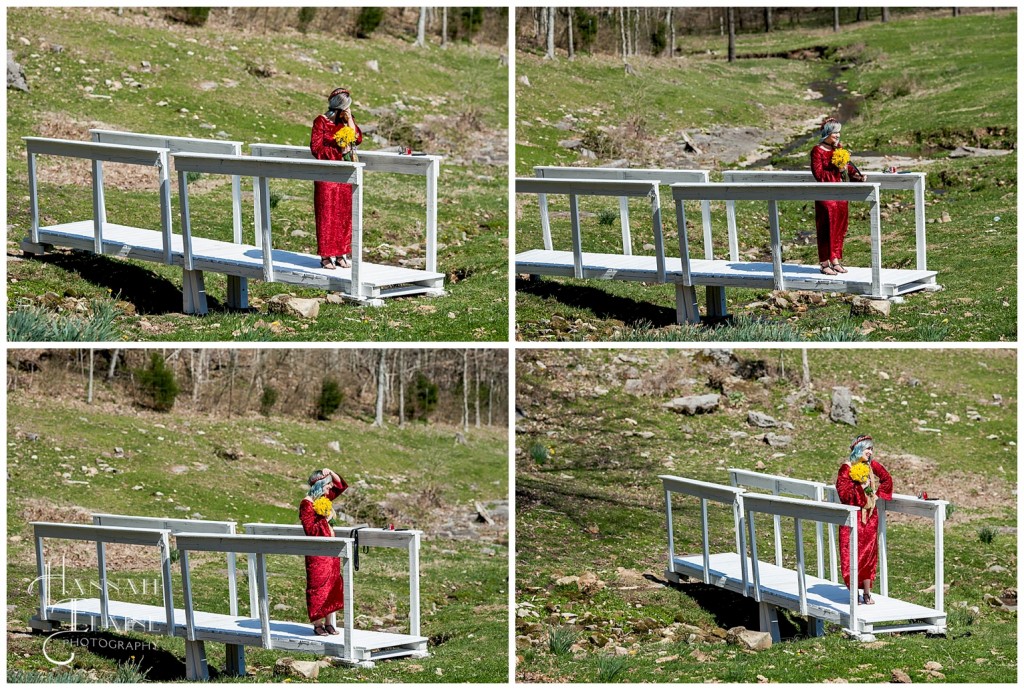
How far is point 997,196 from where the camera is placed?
2231 cm

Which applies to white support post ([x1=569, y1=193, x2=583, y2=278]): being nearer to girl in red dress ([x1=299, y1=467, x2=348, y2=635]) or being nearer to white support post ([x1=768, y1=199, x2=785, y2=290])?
white support post ([x1=768, y1=199, x2=785, y2=290])

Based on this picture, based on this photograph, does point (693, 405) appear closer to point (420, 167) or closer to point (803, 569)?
point (803, 569)

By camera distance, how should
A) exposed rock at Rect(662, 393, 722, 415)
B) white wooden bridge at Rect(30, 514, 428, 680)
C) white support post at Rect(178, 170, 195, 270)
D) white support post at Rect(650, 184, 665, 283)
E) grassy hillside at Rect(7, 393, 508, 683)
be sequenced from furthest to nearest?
exposed rock at Rect(662, 393, 722, 415) → grassy hillside at Rect(7, 393, 508, 683) → white support post at Rect(178, 170, 195, 270) → white support post at Rect(650, 184, 665, 283) → white wooden bridge at Rect(30, 514, 428, 680)

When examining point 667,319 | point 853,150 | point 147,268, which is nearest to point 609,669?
point 667,319

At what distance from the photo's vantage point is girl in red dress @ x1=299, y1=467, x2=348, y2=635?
42.3 feet

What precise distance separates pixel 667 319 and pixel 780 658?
4.01 meters

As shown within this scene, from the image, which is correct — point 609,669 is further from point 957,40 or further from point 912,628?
point 957,40

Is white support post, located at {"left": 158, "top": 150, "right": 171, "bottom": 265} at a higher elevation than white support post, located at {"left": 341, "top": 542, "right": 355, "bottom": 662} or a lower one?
higher

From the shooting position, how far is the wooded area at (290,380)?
22422mm

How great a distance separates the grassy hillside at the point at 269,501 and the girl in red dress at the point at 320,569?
3.35 feet

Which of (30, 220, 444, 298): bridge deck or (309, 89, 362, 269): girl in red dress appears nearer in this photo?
(30, 220, 444, 298): bridge deck

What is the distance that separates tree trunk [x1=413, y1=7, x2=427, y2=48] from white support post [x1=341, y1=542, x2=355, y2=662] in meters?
17.9

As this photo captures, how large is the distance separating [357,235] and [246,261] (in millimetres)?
1448

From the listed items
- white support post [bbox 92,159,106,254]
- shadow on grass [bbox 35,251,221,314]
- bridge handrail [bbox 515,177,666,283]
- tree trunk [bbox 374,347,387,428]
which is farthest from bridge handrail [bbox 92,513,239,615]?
tree trunk [bbox 374,347,387,428]
